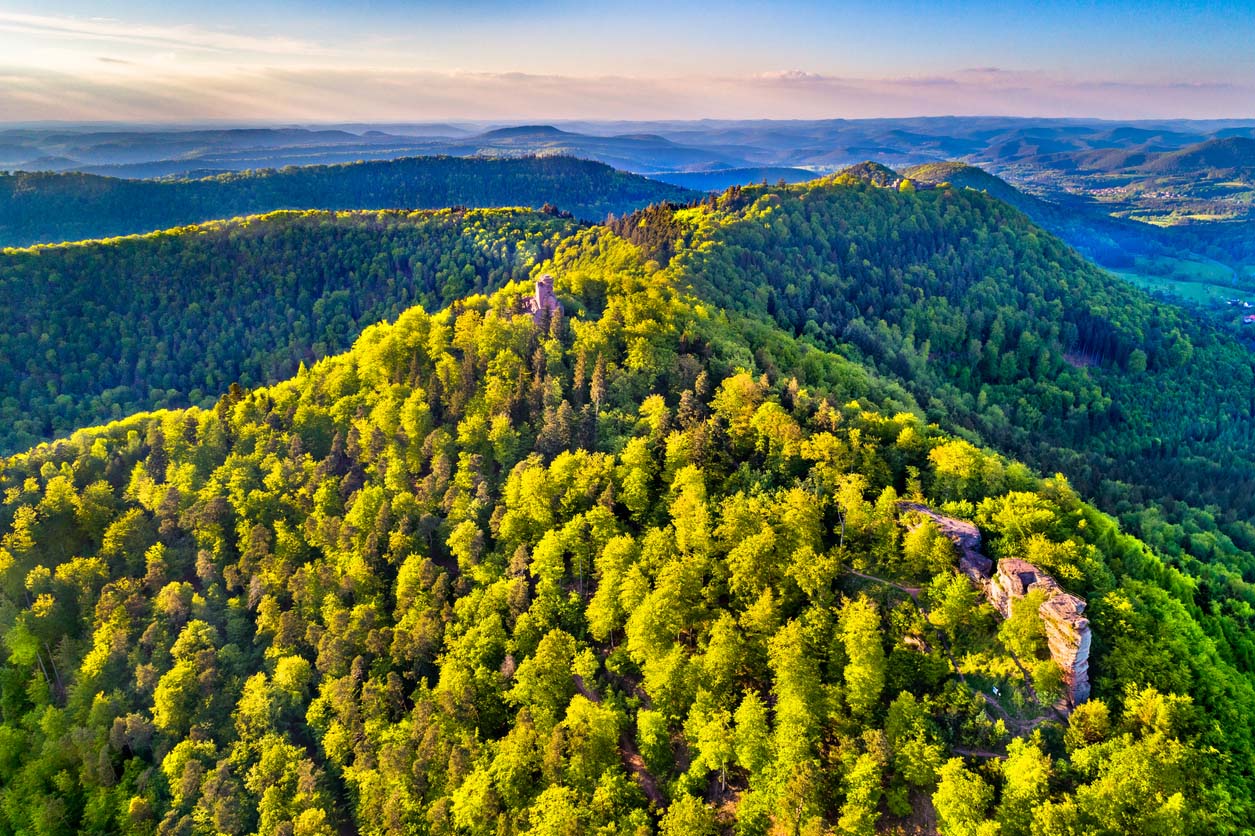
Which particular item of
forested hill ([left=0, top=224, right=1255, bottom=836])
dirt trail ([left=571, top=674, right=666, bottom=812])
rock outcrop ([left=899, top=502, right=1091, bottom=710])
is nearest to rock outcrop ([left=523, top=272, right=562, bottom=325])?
forested hill ([left=0, top=224, right=1255, bottom=836])

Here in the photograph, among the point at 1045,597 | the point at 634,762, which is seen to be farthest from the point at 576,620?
the point at 1045,597

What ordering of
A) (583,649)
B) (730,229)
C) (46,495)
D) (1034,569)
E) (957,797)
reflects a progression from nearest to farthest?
(957,797) < (1034,569) < (583,649) < (46,495) < (730,229)

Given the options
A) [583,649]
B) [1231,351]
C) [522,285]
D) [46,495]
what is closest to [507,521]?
[583,649]

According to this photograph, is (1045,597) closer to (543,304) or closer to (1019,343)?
(543,304)

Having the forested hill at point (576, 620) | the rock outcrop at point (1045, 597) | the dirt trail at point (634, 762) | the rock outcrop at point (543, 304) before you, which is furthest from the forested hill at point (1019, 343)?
the dirt trail at point (634, 762)

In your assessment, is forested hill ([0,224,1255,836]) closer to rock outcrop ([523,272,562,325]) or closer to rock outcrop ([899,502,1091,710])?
rock outcrop ([899,502,1091,710])

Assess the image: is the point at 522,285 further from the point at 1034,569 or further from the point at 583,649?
the point at 1034,569
